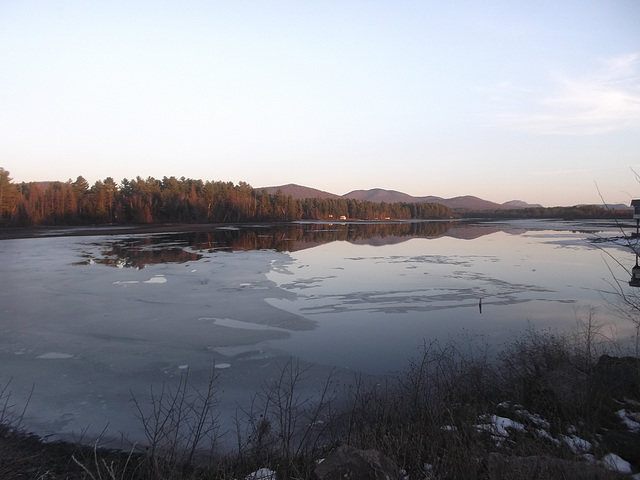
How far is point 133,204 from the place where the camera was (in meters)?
77.1

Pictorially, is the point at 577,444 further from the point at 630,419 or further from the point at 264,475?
the point at 264,475

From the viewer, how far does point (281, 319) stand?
10.4m

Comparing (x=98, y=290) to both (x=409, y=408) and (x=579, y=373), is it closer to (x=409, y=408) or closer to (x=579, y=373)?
(x=409, y=408)

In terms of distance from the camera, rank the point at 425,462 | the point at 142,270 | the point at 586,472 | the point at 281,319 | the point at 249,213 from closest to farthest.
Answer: the point at 586,472 → the point at 425,462 → the point at 281,319 → the point at 142,270 → the point at 249,213

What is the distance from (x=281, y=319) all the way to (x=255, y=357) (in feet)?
8.87

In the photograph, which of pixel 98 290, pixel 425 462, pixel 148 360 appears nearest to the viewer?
pixel 425 462

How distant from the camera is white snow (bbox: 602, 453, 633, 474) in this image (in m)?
3.79

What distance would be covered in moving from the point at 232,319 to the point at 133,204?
7593 centimetres

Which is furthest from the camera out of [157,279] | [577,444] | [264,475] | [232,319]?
[157,279]

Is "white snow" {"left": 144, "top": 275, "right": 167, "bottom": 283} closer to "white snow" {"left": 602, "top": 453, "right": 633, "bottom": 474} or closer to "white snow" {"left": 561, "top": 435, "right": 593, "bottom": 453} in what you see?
"white snow" {"left": 561, "top": 435, "right": 593, "bottom": 453}

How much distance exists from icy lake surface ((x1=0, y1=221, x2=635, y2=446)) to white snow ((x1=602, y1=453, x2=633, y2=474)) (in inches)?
91.1

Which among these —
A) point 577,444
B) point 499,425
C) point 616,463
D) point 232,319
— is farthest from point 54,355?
point 616,463

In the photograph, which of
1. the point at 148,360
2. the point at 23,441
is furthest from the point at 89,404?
the point at 148,360

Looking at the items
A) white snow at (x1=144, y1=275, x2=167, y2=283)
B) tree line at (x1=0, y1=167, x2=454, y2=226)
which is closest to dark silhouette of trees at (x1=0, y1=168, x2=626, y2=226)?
tree line at (x1=0, y1=167, x2=454, y2=226)
